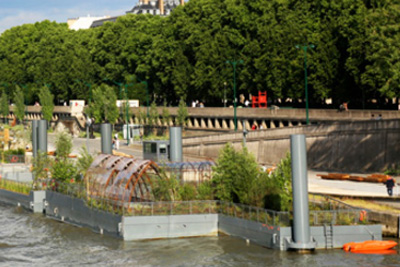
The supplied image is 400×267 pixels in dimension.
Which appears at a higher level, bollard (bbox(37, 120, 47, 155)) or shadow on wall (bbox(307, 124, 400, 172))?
bollard (bbox(37, 120, 47, 155))

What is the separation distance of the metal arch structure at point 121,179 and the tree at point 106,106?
76152mm

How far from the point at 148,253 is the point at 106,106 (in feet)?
289

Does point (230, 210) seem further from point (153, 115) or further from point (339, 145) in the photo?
point (153, 115)

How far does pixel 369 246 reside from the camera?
49.4 meters

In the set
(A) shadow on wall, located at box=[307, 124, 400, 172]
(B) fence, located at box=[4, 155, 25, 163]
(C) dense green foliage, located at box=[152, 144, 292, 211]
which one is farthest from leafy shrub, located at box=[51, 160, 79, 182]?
(B) fence, located at box=[4, 155, 25, 163]

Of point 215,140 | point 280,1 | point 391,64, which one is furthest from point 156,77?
point 391,64

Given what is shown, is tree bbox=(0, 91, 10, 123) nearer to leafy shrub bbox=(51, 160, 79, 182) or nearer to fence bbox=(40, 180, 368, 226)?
leafy shrub bbox=(51, 160, 79, 182)

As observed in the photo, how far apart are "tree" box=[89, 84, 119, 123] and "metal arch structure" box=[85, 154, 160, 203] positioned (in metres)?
76.2

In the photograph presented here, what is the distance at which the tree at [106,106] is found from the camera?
137875 mm

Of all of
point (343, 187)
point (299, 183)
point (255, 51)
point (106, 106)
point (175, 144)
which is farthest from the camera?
point (106, 106)

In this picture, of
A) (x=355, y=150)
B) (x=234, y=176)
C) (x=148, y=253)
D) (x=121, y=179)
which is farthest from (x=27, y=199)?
(x=355, y=150)

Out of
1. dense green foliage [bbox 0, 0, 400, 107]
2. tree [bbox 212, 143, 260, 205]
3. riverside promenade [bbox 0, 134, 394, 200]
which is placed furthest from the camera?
dense green foliage [bbox 0, 0, 400, 107]

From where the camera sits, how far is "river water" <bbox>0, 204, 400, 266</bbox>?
47844 mm

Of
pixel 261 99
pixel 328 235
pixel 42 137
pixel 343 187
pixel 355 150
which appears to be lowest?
pixel 328 235
